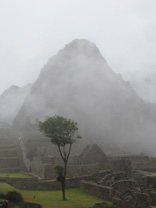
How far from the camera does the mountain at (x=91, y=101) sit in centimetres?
7894

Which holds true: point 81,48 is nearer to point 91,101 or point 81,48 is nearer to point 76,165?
point 91,101

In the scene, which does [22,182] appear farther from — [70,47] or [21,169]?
[70,47]

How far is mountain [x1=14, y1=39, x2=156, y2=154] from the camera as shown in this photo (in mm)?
78938

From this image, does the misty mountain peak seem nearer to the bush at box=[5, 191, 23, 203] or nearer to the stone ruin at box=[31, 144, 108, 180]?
the stone ruin at box=[31, 144, 108, 180]

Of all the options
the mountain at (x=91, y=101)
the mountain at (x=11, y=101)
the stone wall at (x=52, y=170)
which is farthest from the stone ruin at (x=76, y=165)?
the mountain at (x=11, y=101)

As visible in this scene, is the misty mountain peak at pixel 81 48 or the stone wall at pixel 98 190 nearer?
the stone wall at pixel 98 190

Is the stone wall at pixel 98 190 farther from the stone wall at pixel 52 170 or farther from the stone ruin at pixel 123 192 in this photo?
the stone wall at pixel 52 170

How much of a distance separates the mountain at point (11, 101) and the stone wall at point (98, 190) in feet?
294

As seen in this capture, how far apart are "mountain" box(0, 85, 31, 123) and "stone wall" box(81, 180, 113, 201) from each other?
89.7 metres

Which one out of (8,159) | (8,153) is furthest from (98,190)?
(8,153)

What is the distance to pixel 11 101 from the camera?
136000 millimetres

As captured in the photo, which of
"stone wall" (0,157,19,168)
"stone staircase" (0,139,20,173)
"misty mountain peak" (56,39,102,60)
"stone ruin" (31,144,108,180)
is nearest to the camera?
"stone ruin" (31,144,108,180)

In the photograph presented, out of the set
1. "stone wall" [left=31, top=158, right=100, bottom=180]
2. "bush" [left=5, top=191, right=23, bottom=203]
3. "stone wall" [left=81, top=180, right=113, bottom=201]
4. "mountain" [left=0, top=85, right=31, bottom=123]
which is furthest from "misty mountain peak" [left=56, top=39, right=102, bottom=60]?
"bush" [left=5, top=191, right=23, bottom=203]

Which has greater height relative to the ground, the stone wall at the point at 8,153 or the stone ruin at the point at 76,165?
the stone wall at the point at 8,153
